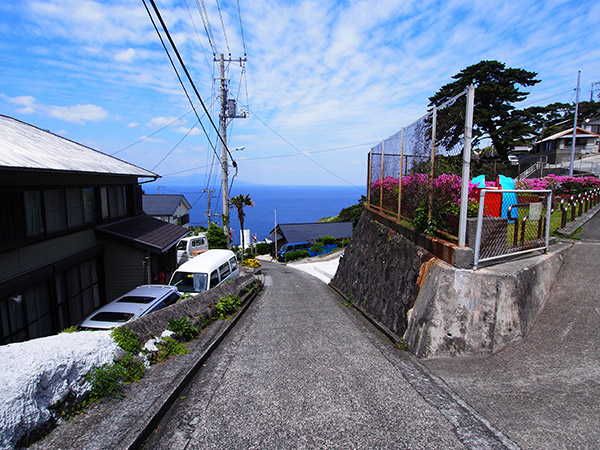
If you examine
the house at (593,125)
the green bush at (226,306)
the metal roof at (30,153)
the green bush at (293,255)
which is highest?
the house at (593,125)

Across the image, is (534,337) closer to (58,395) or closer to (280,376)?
(280,376)

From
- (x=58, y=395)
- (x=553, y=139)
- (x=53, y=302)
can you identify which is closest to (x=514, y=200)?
(x=58, y=395)

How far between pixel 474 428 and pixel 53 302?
9.82 metres

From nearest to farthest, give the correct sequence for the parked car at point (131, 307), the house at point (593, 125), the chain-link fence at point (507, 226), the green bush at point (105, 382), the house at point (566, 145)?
the green bush at point (105, 382) → the chain-link fence at point (507, 226) → the parked car at point (131, 307) → the house at point (566, 145) → the house at point (593, 125)

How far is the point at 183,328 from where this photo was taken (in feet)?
21.3

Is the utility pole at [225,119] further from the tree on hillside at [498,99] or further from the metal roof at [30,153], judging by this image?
the tree on hillside at [498,99]

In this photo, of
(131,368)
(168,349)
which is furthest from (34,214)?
(131,368)

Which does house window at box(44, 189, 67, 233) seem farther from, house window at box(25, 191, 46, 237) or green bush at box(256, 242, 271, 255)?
green bush at box(256, 242, 271, 255)

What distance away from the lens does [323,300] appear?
11.7 m

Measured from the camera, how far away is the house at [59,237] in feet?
24.6

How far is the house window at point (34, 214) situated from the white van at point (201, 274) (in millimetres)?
3983

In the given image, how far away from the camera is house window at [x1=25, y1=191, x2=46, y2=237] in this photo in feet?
26.9

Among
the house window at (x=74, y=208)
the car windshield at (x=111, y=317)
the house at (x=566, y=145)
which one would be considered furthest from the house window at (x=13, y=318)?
the house at (x=566, y=145)

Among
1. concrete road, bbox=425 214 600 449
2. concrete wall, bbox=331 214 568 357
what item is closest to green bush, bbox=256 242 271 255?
concrete wall, bbox=331 214 568 357
